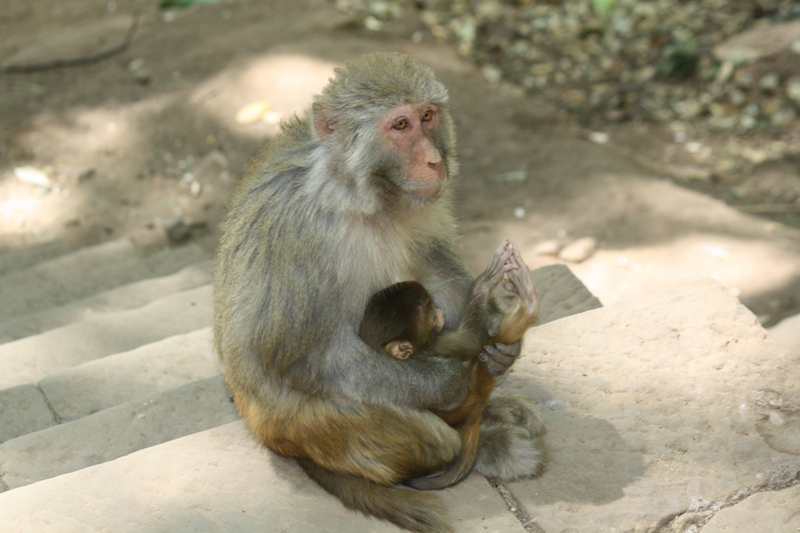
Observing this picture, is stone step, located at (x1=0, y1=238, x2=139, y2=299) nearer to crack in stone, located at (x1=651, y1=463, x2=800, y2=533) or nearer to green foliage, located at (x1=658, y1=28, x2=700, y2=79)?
crack in stone, located at (x1=651, y1=463, x2=800, y2=533)

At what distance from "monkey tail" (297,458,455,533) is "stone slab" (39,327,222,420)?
4.06 feet

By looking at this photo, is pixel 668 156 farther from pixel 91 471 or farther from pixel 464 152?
pixel 91 471

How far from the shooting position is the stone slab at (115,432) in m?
3.46

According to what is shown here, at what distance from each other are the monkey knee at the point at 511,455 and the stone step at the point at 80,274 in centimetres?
388

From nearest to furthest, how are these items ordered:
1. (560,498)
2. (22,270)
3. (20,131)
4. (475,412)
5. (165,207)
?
1. (560,498)
2. (475,412)
3. (22,270)
4. (165,207)
5. (20,131)

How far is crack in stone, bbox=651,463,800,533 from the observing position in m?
2.93

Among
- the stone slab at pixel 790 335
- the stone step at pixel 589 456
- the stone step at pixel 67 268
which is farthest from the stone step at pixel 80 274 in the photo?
the stone slab at pixel 790 335

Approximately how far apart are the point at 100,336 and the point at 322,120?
238cm

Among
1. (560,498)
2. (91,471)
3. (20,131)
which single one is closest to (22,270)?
(20,131)

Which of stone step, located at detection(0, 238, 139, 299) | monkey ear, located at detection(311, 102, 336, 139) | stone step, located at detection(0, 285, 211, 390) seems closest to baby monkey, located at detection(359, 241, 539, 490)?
monkey ear, located at detection(311, 102, 336, 139)

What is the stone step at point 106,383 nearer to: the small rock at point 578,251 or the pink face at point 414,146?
the pink face at point 414,146

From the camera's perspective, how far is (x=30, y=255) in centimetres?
706

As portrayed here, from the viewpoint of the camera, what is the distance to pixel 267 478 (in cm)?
319

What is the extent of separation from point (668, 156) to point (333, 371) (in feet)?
20.3
